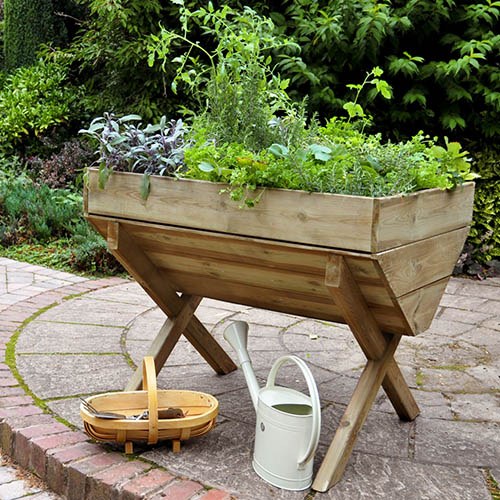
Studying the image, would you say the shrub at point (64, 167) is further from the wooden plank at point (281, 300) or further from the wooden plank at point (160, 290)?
the wooden plank at point (281, 300)

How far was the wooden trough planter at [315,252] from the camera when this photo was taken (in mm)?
1908

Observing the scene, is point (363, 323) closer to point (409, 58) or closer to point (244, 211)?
point (244, 211)

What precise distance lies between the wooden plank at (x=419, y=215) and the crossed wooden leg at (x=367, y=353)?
0.15 meters

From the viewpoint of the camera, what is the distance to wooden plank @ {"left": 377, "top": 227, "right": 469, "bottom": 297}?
1.93 meters

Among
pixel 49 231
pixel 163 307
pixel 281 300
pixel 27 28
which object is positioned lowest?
pixel 49 231

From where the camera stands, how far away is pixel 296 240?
1969 mm

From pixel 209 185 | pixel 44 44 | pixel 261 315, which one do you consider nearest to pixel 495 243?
pixel 261 315

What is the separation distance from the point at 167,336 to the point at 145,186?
703 millimetres

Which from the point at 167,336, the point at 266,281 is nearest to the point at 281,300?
the point at 266,281

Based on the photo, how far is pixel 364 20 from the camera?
5273mm

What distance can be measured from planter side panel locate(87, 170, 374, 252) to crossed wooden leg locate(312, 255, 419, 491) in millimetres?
93

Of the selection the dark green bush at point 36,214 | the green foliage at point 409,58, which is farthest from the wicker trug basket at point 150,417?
the dark green bush at point 36,214

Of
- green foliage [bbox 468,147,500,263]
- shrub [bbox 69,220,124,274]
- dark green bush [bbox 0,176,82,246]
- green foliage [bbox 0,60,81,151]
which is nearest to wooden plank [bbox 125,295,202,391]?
shrub [bbox 69,220,124,274]

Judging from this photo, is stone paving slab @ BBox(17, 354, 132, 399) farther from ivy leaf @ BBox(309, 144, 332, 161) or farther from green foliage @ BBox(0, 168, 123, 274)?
green foliage @ BBox(0, 168, 123, 274)
